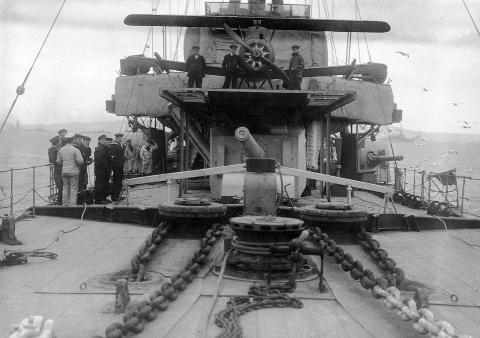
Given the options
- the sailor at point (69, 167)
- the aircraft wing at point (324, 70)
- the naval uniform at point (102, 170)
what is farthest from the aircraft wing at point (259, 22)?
the naval uniform at point (102, 170)

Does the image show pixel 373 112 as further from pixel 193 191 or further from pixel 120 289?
pixel 120 289

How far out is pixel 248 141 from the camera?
5.93 meters

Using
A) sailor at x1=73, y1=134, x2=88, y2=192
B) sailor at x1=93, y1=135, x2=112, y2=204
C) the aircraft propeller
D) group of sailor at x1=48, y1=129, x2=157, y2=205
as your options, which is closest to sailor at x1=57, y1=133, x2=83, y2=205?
group of sailor at x1=48, y1=129, x2=157, y2=205

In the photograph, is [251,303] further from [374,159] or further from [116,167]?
[374,159]

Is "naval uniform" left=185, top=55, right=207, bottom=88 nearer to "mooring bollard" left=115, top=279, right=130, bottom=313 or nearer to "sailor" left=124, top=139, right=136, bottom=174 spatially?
"mooring bollard" left=115, top=279, right=130, bottom=313

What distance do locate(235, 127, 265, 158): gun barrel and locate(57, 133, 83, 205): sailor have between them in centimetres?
400

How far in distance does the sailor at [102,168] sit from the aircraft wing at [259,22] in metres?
Answer: 3.13

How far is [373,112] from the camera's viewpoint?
47.0 feet

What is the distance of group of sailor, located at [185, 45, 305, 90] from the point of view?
26.9 ft

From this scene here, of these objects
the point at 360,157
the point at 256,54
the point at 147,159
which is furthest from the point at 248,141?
the point at 360,157

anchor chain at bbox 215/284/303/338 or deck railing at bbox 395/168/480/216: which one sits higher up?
deck railing at bbox 395/168/480/216

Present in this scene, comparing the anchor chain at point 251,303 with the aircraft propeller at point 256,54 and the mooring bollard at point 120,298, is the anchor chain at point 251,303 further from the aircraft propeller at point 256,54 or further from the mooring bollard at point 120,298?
the aircraft propeller at point 256,54

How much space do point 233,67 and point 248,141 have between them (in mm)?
2649

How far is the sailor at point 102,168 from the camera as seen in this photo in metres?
10.8
